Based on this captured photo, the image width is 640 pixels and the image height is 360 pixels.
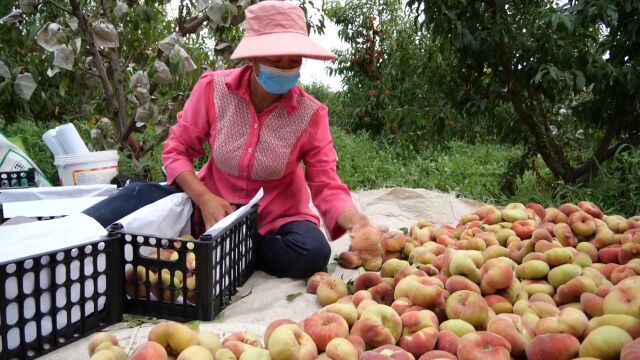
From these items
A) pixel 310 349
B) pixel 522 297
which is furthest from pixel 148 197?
pixel 522 297

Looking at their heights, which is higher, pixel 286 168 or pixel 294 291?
pixel 286 168

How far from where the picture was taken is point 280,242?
242cm

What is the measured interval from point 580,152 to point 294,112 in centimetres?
326

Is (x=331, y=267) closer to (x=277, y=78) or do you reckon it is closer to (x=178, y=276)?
(x=178, y=276)

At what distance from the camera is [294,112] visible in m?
2.41

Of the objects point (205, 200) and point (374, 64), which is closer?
point (205, 200)

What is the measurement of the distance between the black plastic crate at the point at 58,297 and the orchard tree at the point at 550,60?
7.67ft

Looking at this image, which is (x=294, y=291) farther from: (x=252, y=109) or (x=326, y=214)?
(x=252, y=109)

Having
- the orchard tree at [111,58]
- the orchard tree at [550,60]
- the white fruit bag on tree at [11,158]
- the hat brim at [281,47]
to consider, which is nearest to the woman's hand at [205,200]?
the hat brim at [281,47]

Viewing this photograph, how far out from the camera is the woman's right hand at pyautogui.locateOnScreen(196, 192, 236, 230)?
2.26m

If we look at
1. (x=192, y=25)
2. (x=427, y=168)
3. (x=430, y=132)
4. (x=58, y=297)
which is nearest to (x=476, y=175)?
(x=427, y=168)

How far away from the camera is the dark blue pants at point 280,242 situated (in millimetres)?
2312

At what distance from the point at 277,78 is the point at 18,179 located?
5.36 feet

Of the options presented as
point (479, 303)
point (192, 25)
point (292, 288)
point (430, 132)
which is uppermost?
point (192, 25)
